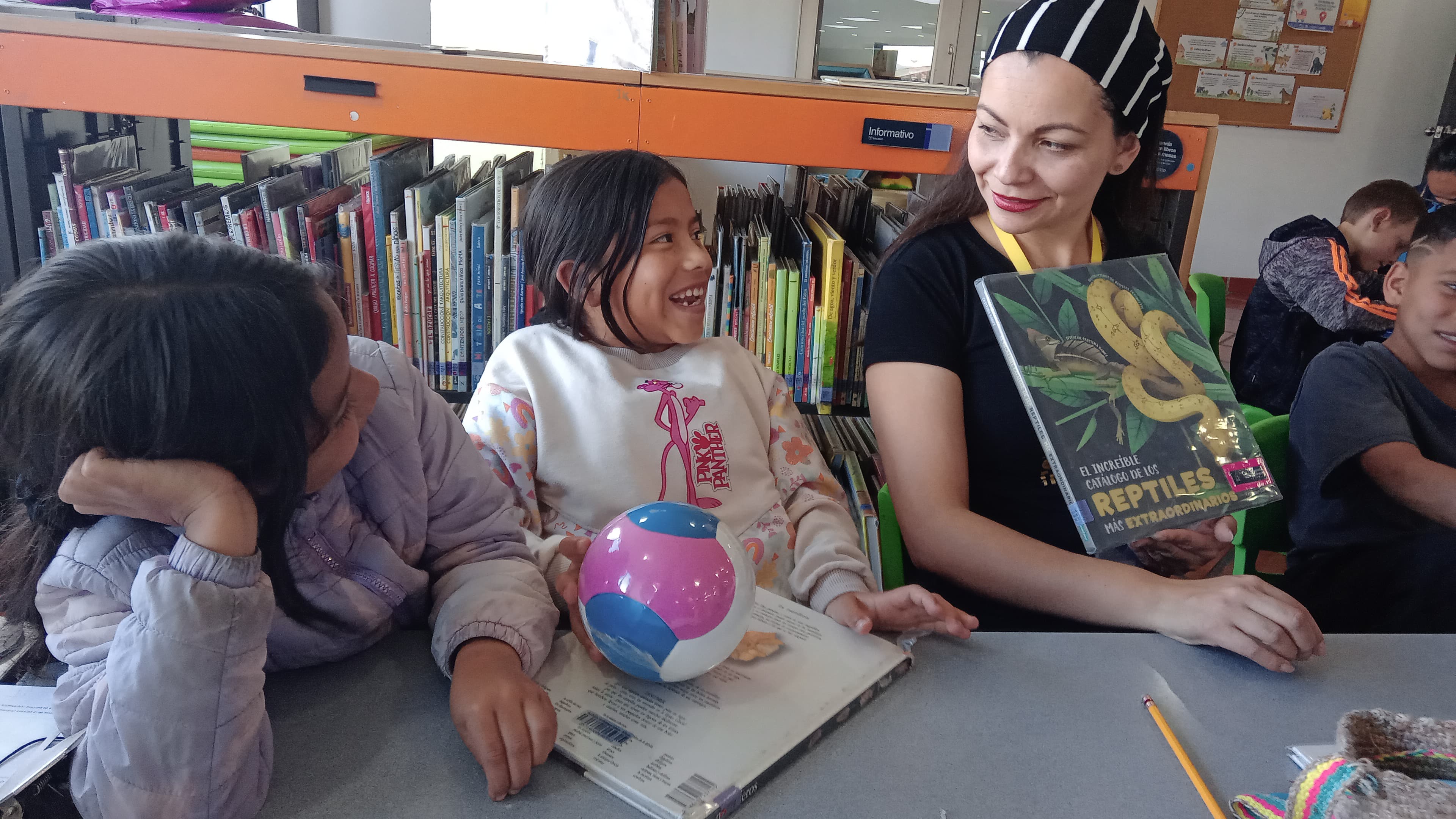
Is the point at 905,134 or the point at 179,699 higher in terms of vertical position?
the point at 905,134

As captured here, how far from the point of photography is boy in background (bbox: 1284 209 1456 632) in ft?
4.46

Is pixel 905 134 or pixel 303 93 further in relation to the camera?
pixel 905 134

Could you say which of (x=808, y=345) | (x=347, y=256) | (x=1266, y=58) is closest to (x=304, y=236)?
(x=347, y=256)

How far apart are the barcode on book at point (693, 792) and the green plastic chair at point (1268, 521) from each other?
119cm

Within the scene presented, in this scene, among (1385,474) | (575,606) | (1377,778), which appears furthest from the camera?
(1385,474)

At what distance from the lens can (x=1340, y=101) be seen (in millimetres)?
5648

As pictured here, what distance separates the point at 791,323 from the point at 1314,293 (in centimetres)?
205

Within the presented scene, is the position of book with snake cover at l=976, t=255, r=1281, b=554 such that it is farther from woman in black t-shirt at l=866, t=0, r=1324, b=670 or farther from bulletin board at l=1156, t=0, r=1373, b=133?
bulletin board at l=1156, t=0, r=1373, b=133

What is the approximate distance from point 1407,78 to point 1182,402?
6146mm

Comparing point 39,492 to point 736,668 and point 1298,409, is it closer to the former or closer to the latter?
point 736,668

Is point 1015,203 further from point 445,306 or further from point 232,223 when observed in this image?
point 232,223

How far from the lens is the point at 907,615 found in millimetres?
886

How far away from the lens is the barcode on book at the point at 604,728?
70cm

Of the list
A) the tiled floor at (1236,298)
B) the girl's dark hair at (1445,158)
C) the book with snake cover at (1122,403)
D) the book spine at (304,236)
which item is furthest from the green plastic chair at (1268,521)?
the tiled floor at (1236,298)
